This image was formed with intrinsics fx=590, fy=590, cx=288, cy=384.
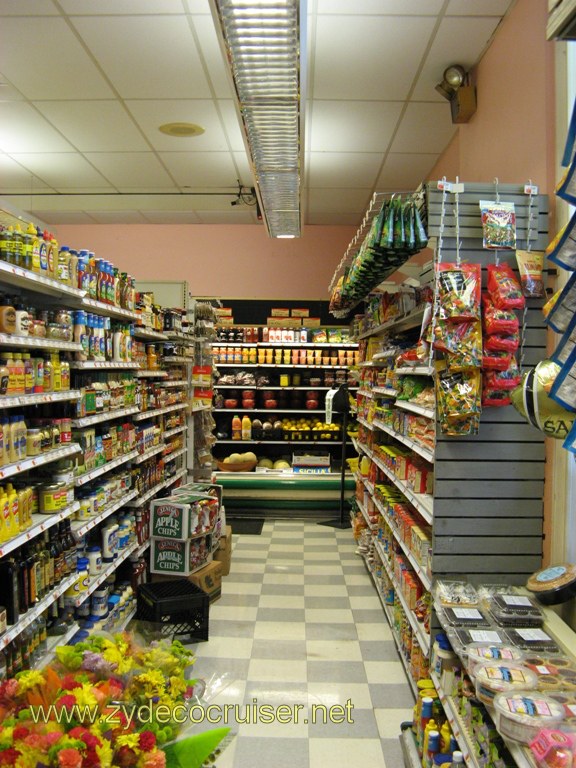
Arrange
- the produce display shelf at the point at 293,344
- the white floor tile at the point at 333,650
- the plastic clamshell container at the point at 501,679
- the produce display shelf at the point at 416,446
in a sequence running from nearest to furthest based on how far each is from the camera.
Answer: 1. the plastic clamshell container at the point at 501,679
2. the produce display shelf at the point at 416,446
3. the white floor tile at the point at 333,650
4. the produce display shelf at the point at 293,344

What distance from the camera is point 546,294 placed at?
2680 mm

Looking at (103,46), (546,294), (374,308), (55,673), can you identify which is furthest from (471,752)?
(103,46)

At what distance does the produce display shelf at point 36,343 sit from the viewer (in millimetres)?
2352

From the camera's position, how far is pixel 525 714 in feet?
5.54

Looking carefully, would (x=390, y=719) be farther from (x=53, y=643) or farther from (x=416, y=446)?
(x=53, y=643)

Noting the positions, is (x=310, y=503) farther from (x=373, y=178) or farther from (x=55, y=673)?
(x=55, y=673)

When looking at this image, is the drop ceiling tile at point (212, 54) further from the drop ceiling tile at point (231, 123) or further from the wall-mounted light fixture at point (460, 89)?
the wall-mounted light fixture at point (460, 89)

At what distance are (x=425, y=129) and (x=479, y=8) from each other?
5.56ft

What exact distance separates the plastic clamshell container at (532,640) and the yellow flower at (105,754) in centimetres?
157

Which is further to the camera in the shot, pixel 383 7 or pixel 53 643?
pixel 383 7

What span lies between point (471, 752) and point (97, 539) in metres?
2.63

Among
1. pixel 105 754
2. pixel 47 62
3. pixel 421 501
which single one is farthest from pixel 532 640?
pixel 47 62

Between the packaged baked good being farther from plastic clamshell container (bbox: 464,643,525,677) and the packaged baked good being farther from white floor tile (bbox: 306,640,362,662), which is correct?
white floor tile (bbox: 306,640,362,662)

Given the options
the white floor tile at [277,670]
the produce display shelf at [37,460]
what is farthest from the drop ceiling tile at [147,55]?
the white floor tile at [277,670]
